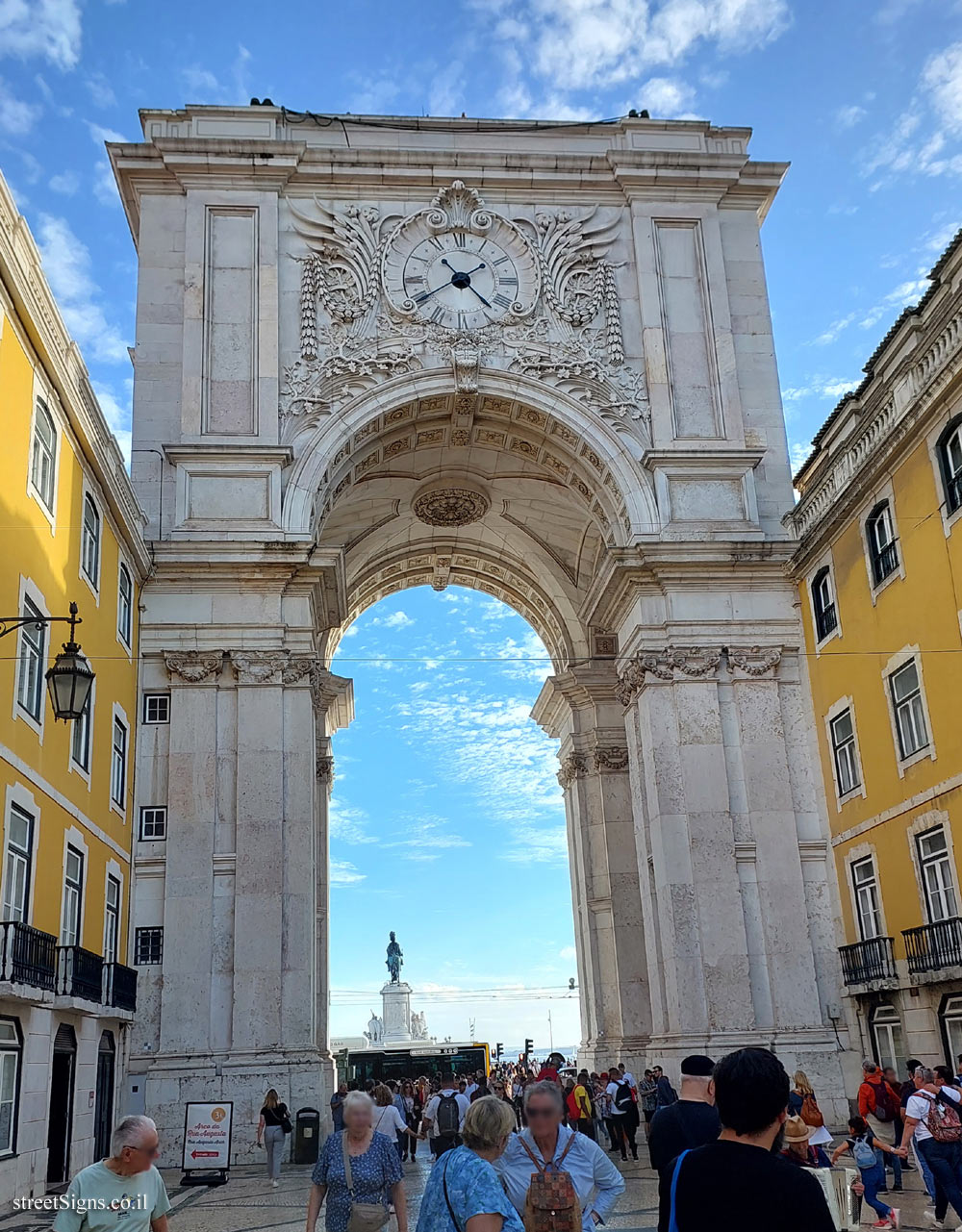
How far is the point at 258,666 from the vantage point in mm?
25562

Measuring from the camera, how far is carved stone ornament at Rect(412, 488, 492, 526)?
115 feet

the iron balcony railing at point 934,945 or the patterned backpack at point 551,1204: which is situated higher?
the iron balcony railing at point 934,945

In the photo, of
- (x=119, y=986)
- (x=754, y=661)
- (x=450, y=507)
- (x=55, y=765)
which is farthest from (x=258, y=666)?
(x=450, y=507)

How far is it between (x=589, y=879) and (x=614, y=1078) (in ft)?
29.2

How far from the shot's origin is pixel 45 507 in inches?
709

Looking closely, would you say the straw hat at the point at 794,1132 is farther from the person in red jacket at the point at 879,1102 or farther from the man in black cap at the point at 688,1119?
the person in red jacket at the point at 879,1102

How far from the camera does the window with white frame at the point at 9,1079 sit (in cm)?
1520

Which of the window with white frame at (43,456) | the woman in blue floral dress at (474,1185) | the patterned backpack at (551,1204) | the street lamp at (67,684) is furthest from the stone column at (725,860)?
the woman in blue floral dress at (474,1185)

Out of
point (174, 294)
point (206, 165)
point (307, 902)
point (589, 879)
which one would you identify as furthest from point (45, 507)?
point (589, 879)

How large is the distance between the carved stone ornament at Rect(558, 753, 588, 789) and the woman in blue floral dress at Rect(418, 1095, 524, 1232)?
94.7ft

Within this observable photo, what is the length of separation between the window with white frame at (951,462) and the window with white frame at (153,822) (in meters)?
15.5

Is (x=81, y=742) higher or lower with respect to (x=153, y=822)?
higher

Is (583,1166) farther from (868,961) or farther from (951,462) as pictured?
(868,961)

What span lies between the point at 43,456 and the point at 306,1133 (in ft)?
41.1
